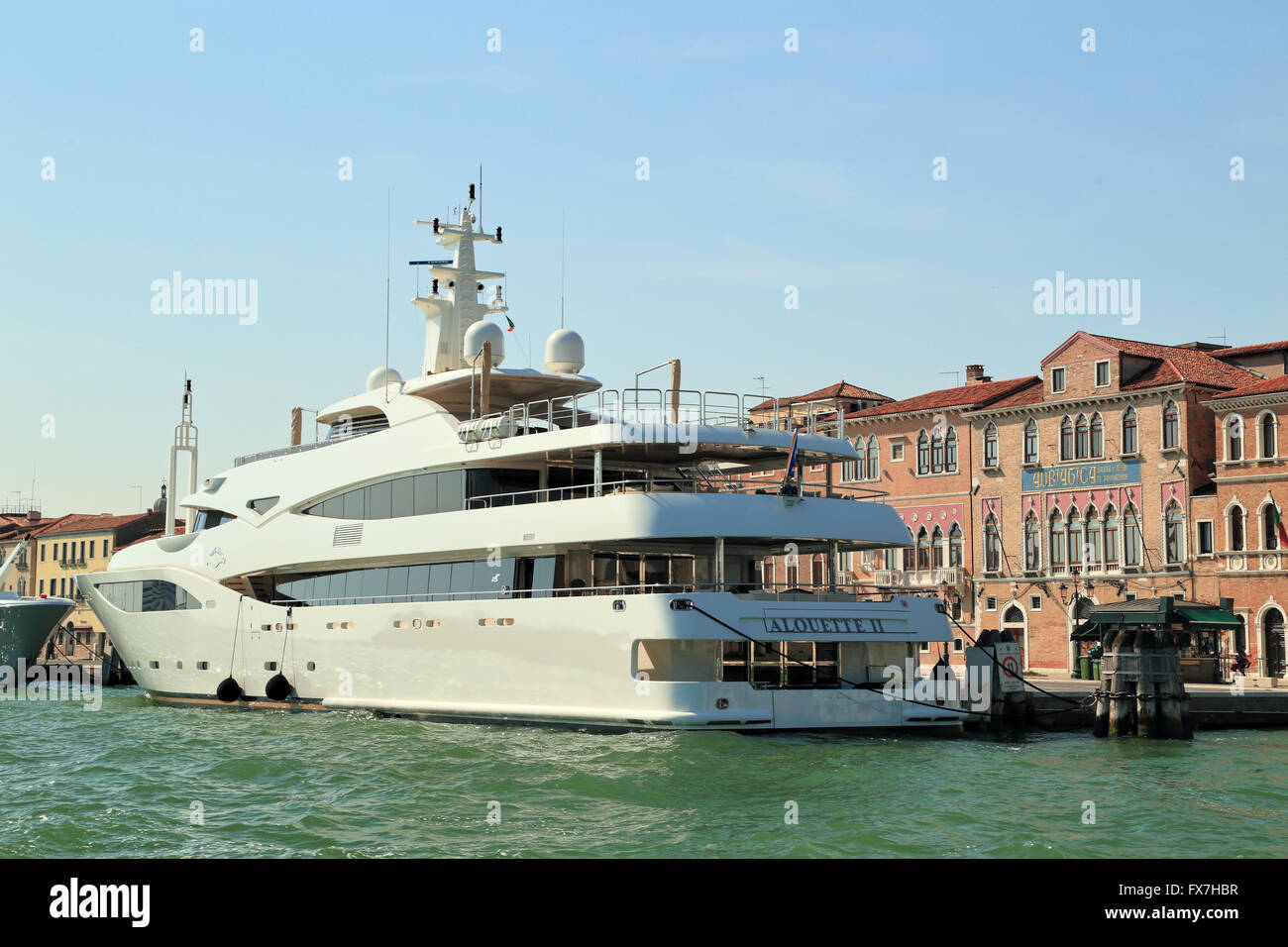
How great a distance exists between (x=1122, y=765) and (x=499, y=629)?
9.59m

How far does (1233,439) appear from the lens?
132 feet

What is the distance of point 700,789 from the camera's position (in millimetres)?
15742

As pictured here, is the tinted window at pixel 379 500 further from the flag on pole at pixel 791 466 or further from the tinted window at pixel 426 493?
the flag on pole at pixel 791 466

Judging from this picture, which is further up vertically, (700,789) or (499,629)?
(499,629)

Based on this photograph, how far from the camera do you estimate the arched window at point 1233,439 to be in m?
40.3

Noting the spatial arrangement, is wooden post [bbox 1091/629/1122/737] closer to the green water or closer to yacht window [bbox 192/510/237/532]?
the green water

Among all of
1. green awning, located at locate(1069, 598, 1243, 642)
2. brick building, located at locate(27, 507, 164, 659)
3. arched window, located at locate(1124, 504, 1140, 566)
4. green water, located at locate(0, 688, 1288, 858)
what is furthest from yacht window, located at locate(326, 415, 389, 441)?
brick building, located at locate(27, 507, 164, 659)

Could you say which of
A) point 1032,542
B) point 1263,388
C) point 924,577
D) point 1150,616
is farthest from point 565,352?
point 924,577

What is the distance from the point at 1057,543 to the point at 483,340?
2521 centimetres

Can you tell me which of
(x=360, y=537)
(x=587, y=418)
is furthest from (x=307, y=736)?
(x=587, y=418)

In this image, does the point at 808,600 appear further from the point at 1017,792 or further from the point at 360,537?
the point at 360,537

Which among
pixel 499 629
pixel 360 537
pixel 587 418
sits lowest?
pixel 499 629

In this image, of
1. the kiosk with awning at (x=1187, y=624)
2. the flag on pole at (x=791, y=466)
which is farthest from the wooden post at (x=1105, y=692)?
the flag on pole at (x=791, y=466)

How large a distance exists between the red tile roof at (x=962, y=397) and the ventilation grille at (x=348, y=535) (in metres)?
27.8
